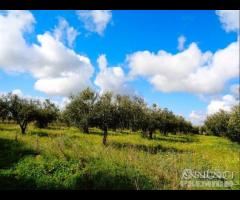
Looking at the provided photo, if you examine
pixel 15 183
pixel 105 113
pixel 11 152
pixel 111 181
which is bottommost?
pixel 15 183

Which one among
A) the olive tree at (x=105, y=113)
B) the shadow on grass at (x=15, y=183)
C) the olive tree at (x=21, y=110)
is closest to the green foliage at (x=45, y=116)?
the olive tree at (x=21, y=110)

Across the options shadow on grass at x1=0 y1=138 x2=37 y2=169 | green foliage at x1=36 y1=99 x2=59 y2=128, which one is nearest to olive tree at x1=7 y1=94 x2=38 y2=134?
green foliage at x1=36 y1=99 x2=59 y2=128

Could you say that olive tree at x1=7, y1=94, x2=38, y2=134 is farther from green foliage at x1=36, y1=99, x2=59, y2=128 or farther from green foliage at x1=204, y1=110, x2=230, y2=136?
green foliage at x1=204, y1=110, x2=230, y2=136

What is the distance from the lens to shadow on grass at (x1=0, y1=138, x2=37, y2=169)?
15676 millimetres

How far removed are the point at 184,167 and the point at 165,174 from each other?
2.70 metres

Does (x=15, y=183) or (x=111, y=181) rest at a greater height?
(x=111, y=181)

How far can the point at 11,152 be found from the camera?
58.6ft

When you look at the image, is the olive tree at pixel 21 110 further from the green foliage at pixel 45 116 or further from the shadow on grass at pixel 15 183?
the shadow on grass at pixel 15 183

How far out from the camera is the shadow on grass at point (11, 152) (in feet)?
51.4

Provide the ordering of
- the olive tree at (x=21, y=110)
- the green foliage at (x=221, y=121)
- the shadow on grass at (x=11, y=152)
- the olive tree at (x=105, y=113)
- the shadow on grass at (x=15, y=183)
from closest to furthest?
1. the shadow on grass at (x=15, y=183)
2. the shadow on grass at (x=11, y=152)
3. the olive tree at (x=105, y=113)
4. the olive tree at (x=21, y=110)
5. the green foliage at (x=221, y=121)

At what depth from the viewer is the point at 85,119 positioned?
30875 millimetres

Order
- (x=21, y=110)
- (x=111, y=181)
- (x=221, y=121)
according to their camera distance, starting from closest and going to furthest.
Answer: (x=111, y=181) < (x=21, y=110) < (x=221, y=121)

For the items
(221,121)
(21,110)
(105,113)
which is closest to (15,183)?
(105,113)

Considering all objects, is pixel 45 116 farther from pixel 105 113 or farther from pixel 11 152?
pixel 11 152
